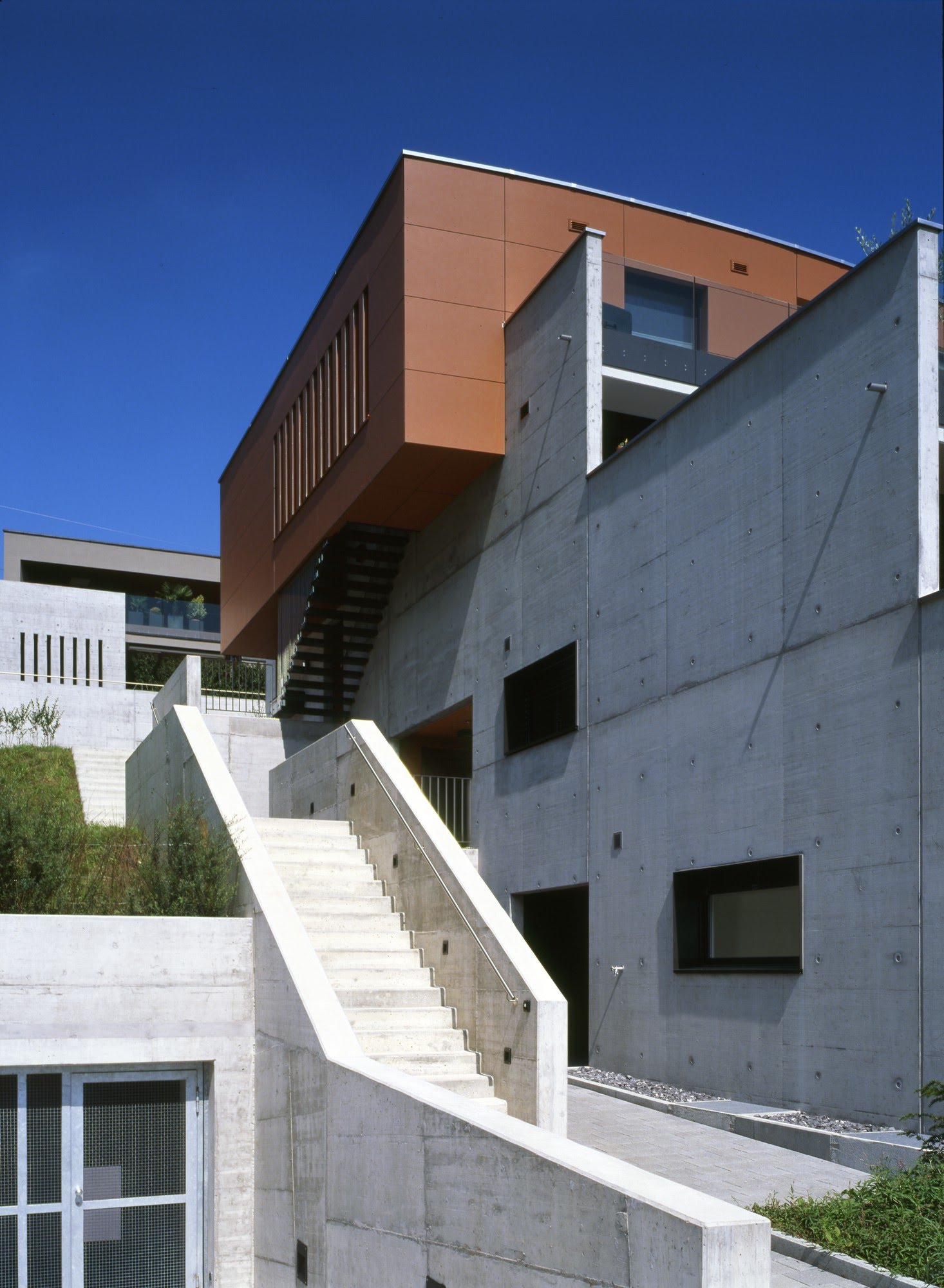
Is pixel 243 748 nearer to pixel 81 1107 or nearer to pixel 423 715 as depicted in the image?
pixel 423 715

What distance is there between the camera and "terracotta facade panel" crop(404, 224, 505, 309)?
17516 millimetres

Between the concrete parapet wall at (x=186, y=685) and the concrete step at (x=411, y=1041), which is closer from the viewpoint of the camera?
the concrete step at (x=411, y=1041)

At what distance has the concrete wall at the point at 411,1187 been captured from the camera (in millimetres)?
5094

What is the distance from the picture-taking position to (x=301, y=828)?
13.1 metres

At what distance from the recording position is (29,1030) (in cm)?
923

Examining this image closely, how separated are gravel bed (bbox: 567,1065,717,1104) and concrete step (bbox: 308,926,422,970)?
9.83ft

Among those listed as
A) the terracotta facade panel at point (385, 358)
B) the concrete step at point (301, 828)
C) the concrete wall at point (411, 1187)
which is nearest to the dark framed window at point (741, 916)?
the concrete step at point (301, 828)

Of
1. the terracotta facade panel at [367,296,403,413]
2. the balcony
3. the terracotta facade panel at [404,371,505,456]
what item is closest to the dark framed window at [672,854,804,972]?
the terracotta facade panel at [404,371,505,456]

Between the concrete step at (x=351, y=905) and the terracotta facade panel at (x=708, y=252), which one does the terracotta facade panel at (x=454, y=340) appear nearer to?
the terracotta facade panel at (x=708, y=252)

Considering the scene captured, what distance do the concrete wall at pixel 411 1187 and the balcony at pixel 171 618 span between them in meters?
38.2

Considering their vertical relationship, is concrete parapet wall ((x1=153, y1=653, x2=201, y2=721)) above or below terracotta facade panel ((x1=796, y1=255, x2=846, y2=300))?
below

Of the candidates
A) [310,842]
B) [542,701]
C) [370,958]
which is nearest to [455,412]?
[542,701]

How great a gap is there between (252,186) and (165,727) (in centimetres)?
656

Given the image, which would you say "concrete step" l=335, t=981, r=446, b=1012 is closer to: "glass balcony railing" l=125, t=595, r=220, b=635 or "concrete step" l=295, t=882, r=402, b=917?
"concrete step" l=295, t=882, r=402, b=917
